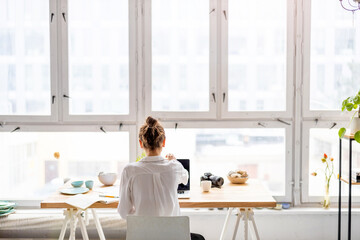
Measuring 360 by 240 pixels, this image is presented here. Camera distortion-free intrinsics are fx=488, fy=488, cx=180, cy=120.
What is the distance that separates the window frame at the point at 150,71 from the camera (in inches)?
→ 148

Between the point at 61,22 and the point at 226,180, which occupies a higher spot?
the point at 61,22

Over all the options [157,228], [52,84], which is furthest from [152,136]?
[52,84]

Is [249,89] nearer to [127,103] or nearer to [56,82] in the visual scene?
[127,103]

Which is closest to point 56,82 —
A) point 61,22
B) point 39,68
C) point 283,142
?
point 39,68

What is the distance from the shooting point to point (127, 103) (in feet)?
12.6

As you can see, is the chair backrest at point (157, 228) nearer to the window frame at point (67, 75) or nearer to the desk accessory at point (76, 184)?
the desk accessory at point (76, 184)

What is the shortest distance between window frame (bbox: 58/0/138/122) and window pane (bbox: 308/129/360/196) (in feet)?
4.77

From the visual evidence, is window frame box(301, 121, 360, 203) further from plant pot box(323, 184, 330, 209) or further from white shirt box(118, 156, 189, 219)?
white shirt box(118, 156, 189, 219)

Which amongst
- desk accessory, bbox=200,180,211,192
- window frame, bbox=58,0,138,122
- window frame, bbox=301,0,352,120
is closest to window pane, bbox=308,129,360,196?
window frame, bbox=301,0,352,120

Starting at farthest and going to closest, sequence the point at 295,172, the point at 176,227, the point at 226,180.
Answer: the point at 295,172 < the point at 226,180 < the point at 176,227

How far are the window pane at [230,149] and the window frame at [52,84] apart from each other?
903 mm

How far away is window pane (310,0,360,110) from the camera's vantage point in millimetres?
3801

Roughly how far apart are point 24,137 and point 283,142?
206cm

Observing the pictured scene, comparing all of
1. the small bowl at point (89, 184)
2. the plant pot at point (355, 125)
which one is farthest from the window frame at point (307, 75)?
the small bowl at point (89, 184)
